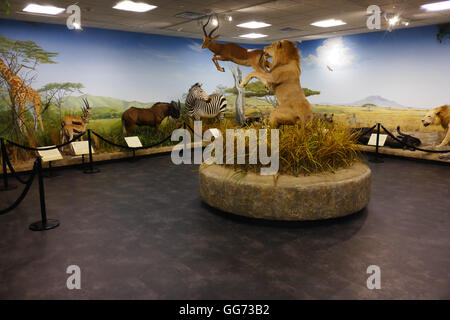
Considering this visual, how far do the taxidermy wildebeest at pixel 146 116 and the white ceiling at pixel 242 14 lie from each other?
2.08 metres

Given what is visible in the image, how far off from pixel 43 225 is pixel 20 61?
4971mm

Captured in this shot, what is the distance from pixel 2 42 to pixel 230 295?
7.44 m

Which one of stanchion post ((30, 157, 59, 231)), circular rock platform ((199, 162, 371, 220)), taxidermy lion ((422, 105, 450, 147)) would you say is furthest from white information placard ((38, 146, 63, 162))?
taxidermy lion ((422, 105, 450, 147))

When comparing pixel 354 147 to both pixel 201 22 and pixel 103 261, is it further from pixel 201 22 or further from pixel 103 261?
pixel 201 22

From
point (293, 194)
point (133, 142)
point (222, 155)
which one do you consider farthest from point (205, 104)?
point (293, 194)

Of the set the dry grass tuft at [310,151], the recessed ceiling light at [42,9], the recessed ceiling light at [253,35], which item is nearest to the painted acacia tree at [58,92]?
the recessed ceiling light at [42,9]

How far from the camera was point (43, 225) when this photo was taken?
402 centimetres

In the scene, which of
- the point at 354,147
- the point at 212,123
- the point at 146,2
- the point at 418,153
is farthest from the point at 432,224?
the point at 212,123

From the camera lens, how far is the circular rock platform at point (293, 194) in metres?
3.94

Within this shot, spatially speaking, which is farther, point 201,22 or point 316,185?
point 201,22

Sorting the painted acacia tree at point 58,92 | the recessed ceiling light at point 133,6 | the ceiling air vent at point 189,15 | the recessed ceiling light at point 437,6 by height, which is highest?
the ceiling air vent at point 189,15

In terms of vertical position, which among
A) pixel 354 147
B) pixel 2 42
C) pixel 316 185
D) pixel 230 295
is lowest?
pixel 230 295

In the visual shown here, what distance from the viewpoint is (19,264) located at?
3152mm

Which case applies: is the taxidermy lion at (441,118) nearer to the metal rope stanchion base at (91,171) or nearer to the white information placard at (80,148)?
the metal rope stanchion base at (91,171)
